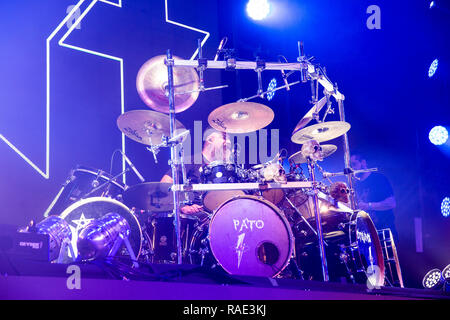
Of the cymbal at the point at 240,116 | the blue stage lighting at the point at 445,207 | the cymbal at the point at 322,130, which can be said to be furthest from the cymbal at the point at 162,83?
the blue stage lighting at the point at 445,207

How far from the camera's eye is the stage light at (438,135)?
518 cm

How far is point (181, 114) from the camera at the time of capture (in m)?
6.39

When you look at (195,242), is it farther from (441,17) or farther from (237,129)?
(441,17)

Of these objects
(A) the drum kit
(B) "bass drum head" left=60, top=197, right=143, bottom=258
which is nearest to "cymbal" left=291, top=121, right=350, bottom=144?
(A) the drum kit

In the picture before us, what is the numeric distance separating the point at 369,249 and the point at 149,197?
2299 millimetres

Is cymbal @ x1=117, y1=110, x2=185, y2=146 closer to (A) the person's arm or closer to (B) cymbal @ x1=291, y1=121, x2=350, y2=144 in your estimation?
(B) cymbal @ x1=291, y1=121, x2=350, y2=144

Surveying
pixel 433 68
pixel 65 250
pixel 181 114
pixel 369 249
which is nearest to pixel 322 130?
pixel 369 249

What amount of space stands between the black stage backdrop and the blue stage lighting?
66mm

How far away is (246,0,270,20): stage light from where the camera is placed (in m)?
6.57

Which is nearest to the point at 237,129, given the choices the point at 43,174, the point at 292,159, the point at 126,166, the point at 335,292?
the point at 292,159

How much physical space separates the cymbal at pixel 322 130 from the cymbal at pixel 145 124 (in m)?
1.39

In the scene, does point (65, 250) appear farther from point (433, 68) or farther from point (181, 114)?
point (433, 68)

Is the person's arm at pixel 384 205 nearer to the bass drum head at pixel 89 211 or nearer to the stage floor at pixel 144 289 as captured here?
the bass drum head at pixel 89 211
